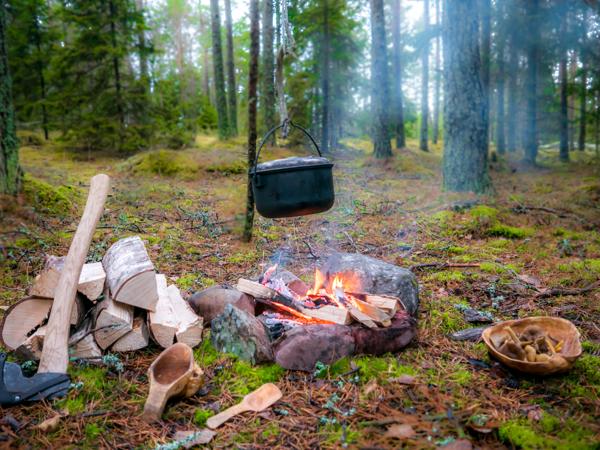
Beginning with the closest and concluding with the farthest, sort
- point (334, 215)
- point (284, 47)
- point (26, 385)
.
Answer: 1. point (26, 385)
2. point (284, 47)
3. point (334, 215)

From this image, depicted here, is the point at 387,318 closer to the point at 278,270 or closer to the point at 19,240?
the point at 278,270

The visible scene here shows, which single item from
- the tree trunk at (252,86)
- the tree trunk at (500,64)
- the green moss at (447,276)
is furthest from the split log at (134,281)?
the tree trunk at (500,64)

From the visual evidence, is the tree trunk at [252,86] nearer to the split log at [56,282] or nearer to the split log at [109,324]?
the split log at [56,282]

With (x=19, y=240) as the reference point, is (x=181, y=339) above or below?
below

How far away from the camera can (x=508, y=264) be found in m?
4.14

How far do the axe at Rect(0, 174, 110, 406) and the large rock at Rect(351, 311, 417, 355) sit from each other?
1.73 m

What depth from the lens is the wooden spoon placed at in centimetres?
198

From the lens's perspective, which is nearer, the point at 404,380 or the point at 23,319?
the point at 404,380

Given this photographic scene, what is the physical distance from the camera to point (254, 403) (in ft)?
6.92

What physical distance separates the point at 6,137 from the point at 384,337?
17.6ft

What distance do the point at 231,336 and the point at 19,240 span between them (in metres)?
3.39

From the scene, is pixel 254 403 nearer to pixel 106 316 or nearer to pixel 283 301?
pixel 283 301

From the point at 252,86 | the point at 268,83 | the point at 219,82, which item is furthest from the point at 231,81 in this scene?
the point at 252,86

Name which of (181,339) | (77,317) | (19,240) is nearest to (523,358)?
(181,339)
